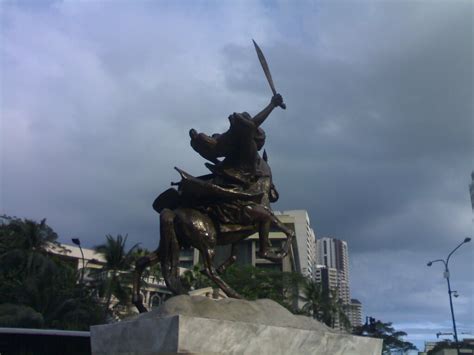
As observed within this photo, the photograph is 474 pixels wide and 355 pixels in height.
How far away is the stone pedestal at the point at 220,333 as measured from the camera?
5.26m

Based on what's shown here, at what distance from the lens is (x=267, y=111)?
8195 mm

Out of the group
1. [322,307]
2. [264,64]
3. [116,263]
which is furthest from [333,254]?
[264,64]

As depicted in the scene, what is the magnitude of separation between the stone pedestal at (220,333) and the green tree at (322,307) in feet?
118

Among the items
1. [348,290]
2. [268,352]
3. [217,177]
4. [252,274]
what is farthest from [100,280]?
[348,290]

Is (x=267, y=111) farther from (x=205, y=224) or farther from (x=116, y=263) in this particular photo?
(x=116, y=263)

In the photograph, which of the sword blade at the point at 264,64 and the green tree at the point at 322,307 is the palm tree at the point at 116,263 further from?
the sword blade at the point at 264,64

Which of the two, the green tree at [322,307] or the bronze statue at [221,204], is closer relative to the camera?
the bronze statue at [221,204]

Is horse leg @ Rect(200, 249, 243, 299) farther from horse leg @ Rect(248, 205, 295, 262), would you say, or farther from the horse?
horse leg @ Rect(248, 205, 295, 262)

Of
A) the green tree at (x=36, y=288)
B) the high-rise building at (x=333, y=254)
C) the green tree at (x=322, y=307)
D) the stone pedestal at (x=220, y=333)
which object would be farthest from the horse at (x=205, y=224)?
the high-rise building at (x=333, y=254)

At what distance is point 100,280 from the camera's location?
112 ft

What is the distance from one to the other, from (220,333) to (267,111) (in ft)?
13.0

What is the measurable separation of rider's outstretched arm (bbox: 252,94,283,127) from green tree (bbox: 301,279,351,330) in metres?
35.1

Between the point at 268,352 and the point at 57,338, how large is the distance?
16.5 meters

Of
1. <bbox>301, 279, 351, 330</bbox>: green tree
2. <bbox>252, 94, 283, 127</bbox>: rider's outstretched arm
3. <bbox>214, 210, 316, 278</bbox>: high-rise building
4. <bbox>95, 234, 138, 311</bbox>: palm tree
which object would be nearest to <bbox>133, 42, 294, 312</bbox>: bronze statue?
<bbox>252, 94, 283, 127</bbox>: rider's outstretched arm
